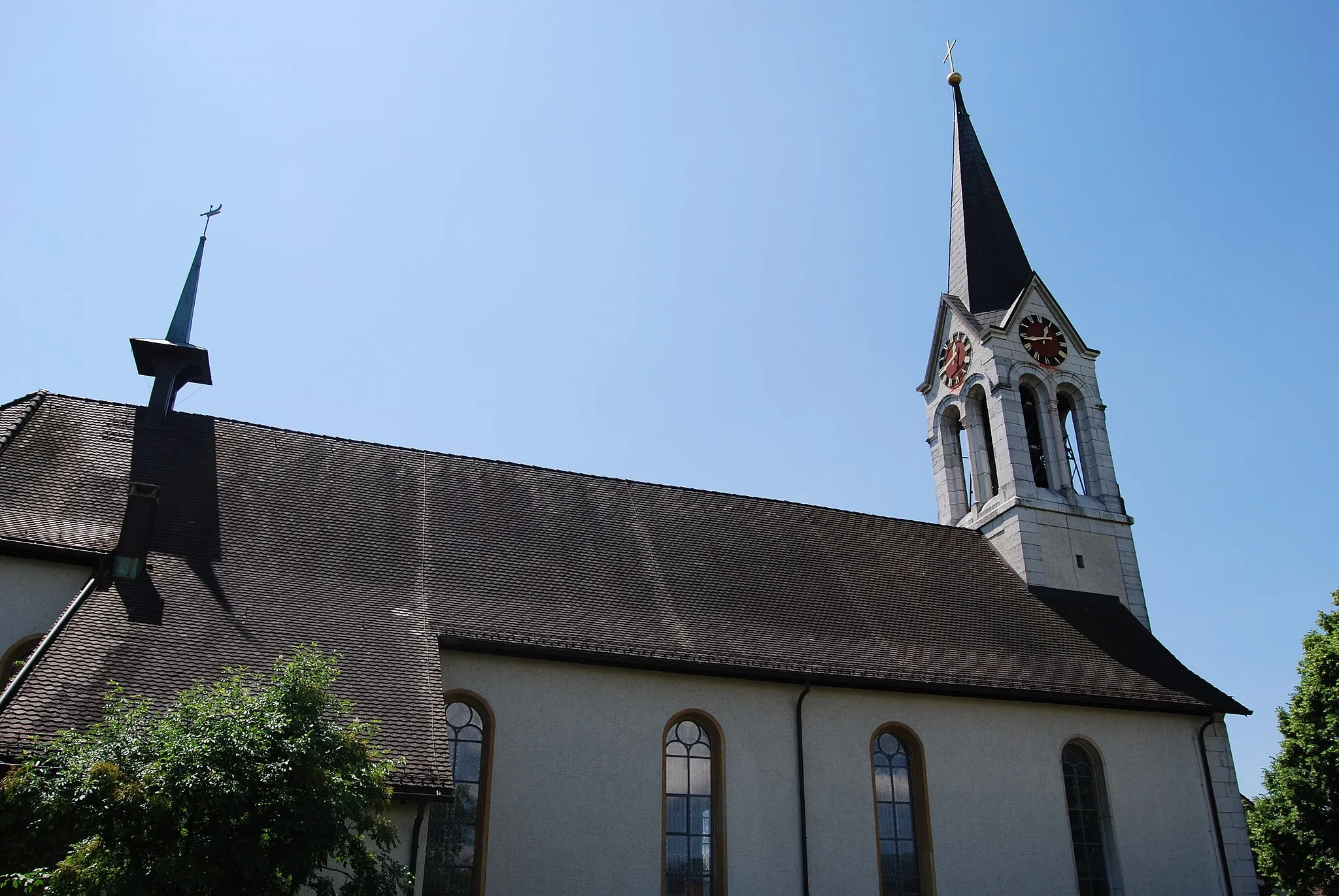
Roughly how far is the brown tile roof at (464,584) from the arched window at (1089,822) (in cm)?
104

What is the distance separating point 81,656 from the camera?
1070cm

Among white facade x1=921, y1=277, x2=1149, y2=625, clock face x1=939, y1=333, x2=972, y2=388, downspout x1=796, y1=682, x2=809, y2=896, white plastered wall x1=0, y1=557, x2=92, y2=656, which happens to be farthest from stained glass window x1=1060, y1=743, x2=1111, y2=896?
white plastered wall x1=0, y1=557, x2=92, y2=656

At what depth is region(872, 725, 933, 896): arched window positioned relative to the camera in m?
14.1

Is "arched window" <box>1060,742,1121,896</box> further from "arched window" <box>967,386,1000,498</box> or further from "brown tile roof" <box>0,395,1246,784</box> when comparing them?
"arched window" <box>967,386,1000,498</box>

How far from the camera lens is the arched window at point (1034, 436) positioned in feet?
73.5

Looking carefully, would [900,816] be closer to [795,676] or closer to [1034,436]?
[795,676]

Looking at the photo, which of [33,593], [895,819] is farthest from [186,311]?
[895,819]

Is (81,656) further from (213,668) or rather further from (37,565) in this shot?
(37,565)

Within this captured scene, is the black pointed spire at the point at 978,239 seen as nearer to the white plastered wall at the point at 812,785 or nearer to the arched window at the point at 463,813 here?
the white plastered wall at the point at 812,785

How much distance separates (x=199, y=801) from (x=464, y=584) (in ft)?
22.3

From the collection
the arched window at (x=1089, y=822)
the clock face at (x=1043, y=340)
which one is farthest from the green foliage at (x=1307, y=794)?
the clock face at (x=1043, y=340)

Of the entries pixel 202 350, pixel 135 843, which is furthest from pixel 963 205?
pixel 135 843

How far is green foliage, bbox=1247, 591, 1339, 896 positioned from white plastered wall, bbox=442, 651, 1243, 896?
4.02 metres

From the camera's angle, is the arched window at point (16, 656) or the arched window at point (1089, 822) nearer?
the arched window at point (16, 656)
